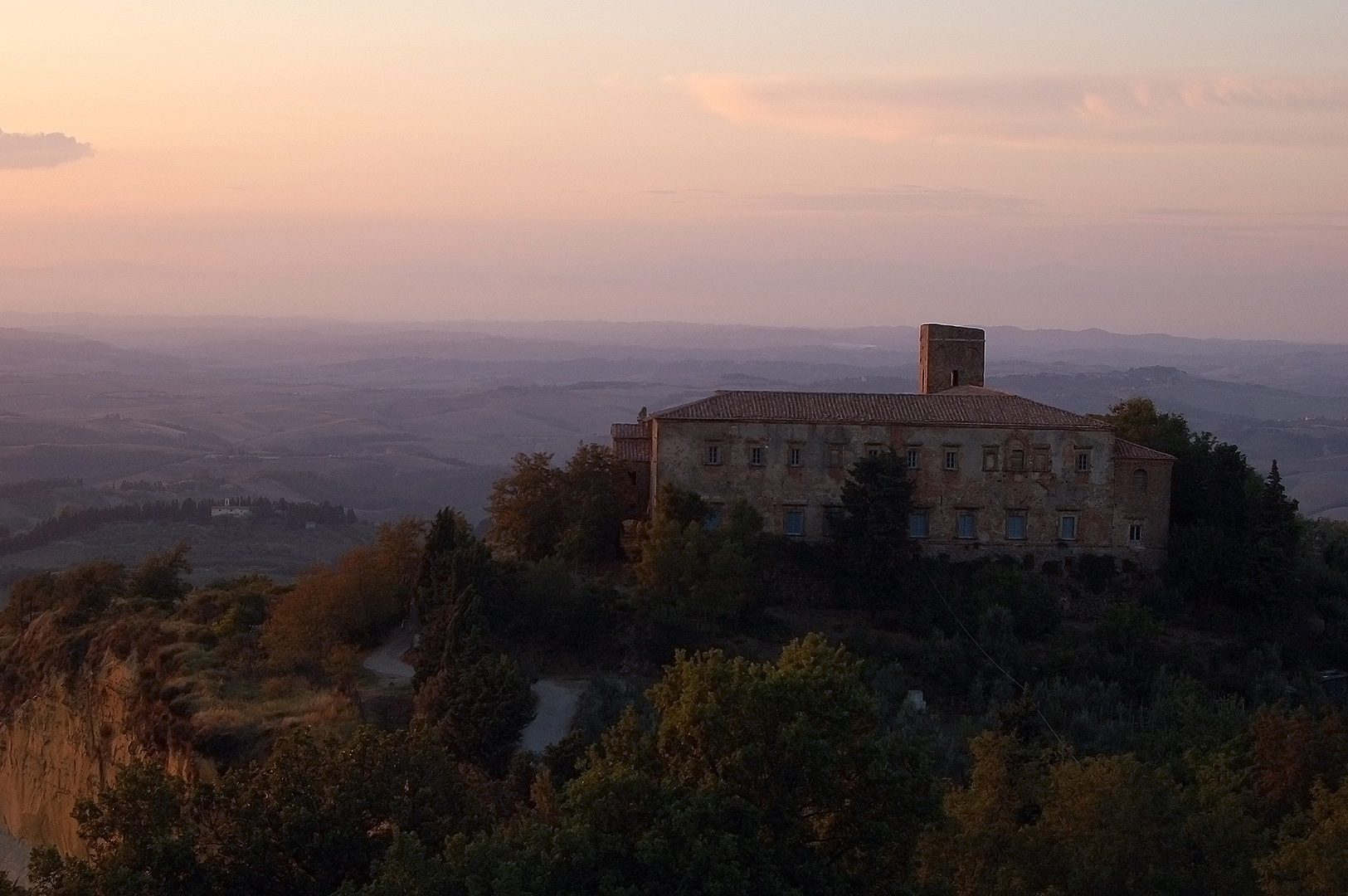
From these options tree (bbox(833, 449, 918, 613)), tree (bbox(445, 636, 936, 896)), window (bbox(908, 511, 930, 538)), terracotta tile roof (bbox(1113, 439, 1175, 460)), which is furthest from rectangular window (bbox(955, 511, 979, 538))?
tree (bbox(445, 636, 936, 896))

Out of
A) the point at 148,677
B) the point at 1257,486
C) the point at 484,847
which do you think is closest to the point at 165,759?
the point at 148,677

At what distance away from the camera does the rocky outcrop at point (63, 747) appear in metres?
40.4

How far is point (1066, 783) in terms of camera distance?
27.6 metres

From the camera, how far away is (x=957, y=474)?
Result: 44375 millimetres

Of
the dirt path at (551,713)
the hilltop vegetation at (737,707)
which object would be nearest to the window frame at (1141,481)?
the hilltop vegetation at (737,707)

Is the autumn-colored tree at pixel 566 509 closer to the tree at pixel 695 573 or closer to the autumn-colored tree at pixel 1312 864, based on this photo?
the tree at pixel 695 573

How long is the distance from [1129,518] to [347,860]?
93.0ft

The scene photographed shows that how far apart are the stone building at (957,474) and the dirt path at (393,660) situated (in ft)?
24.2

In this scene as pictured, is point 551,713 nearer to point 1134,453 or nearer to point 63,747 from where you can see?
point 63,747

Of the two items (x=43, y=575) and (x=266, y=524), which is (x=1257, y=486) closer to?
(x=43, y=575)

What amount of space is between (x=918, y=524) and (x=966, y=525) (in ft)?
4.28

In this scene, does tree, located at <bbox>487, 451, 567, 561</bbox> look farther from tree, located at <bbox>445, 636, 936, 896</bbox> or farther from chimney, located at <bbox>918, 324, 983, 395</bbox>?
tree, located at <bbox>445, 636, 936, 896</bbox>

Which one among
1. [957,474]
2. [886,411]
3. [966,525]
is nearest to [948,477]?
[957,474]

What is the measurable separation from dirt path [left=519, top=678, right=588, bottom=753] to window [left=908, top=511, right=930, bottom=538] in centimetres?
1019
